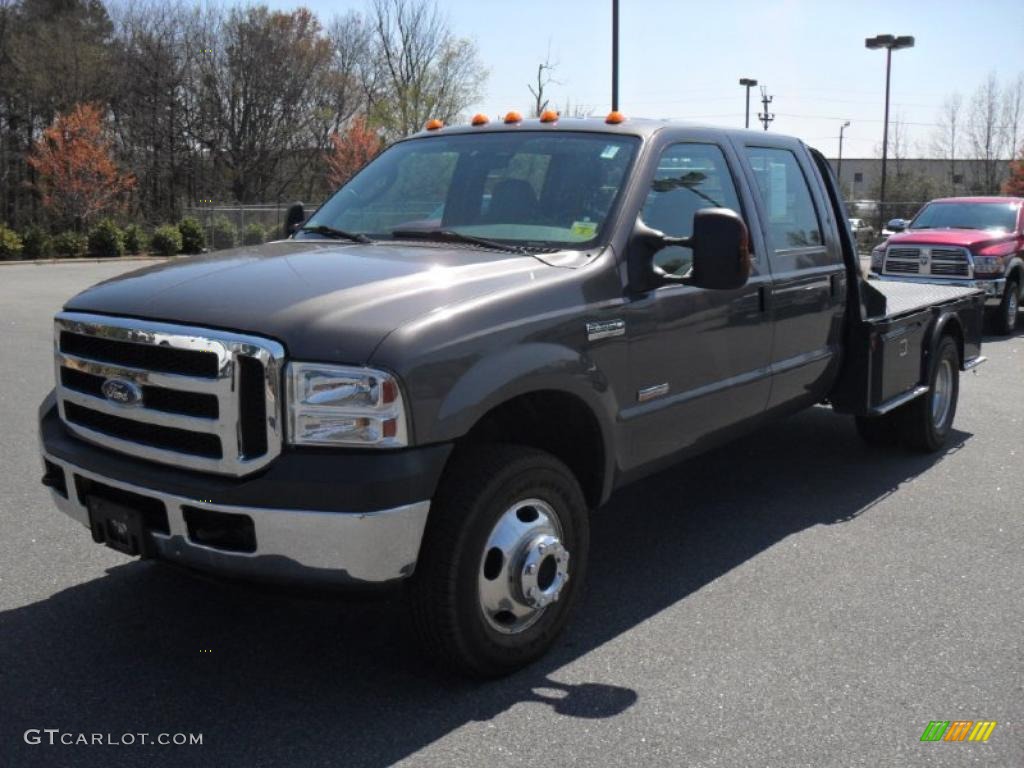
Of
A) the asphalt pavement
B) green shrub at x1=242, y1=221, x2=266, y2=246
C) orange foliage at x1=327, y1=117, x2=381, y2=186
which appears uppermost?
orange foliage at x1=327, y1=117, x2=381, y2=186

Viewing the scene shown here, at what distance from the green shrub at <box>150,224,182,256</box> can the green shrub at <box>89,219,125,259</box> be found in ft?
4.18

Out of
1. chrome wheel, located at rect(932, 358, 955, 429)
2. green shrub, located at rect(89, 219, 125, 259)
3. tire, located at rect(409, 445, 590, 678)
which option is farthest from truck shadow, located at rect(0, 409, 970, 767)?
green shrub, located at rect(89, 219, 125, 259)

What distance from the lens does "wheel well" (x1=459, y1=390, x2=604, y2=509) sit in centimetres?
382

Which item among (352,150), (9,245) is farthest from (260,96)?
(9,245)

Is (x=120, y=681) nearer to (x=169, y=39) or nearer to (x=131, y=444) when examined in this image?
(x=131, y=444)

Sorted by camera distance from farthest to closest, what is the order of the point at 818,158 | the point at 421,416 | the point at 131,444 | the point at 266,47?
the point at 266,47, the point at 818,158, the point at 131,444, the point at 421,416

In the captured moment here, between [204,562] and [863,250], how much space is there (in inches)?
1512

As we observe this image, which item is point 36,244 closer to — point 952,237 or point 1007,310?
point 952,237

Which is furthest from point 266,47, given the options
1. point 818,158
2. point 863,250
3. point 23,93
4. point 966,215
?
point 818,158

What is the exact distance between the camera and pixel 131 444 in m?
3.49

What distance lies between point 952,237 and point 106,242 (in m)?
23.0

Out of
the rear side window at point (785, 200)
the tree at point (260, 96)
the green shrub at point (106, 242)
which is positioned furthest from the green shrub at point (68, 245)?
the rear side window at point (785, 200)

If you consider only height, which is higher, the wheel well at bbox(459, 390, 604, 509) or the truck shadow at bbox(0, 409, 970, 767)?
the wheel well at bbox(459, 390, 604, 509)

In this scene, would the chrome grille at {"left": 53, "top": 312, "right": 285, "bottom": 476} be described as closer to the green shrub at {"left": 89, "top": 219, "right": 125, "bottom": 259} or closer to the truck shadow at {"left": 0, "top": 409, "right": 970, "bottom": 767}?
the truck shadow at {"left": 0, "top": 409, "right": 970, "bottom": 767}
